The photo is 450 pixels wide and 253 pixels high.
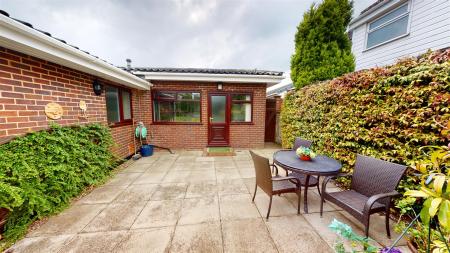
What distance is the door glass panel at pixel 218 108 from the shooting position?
5.95 meters

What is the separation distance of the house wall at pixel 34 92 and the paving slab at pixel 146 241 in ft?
6.58

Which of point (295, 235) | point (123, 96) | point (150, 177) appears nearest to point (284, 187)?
point (295, 235)

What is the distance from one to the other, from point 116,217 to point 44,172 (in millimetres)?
1157

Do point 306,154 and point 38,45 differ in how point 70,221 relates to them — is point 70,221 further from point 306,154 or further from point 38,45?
point 306,154

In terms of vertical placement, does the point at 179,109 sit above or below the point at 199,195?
above

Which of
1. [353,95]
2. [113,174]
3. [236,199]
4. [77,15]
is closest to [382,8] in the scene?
[353,95]

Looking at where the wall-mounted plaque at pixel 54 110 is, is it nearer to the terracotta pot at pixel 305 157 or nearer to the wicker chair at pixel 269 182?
the wicker chair at pixel 269 182

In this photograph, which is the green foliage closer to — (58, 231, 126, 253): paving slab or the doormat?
the doormat

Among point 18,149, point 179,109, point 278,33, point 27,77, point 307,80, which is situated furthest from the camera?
point 278,33

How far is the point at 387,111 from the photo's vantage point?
2.20 m

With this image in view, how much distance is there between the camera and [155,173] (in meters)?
3.82

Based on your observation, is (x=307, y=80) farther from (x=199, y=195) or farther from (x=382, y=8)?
(x=199, y=195)

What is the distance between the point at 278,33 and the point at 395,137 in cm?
583

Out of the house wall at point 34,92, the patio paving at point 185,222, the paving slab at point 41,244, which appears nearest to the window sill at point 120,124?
the house wall at point 34,92
